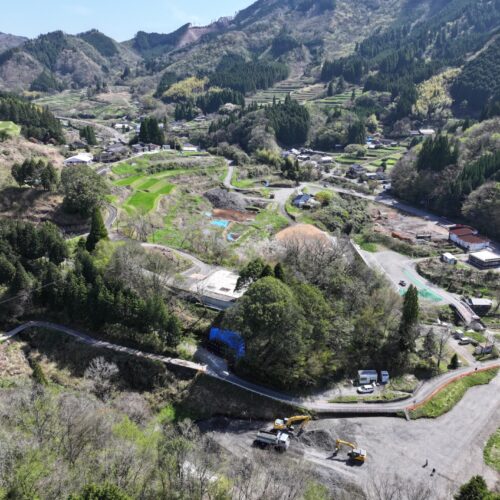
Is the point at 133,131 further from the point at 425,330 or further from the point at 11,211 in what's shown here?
the point at 425,330

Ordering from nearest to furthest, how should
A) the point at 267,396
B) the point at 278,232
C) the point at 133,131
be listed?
the point at 267,396, the point at 278,232, the point at 133,131

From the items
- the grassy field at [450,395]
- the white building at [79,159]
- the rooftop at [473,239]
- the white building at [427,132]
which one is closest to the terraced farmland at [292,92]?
the white building at [427,132]

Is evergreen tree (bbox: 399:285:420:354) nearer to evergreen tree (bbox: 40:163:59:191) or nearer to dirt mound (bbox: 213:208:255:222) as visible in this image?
dirt mound (bbox: 213:208:255:222)

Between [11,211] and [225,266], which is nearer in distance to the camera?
[225,266]

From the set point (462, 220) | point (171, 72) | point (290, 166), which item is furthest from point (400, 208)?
point (171, 72)

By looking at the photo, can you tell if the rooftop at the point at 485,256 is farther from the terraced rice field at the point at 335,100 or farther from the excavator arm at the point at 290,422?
the terraced rice field at the point at 335,100

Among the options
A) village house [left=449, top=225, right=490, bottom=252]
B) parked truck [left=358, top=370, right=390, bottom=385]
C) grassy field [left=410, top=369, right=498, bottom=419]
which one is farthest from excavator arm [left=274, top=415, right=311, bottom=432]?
village house [left=449, top=225, right=490, bottom=252]
